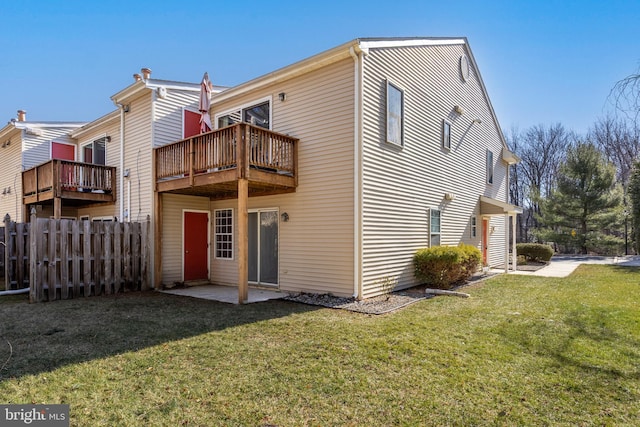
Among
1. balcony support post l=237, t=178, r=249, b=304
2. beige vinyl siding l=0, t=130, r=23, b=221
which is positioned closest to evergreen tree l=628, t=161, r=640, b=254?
balcony support post l=237, t=178, r=249, b=304

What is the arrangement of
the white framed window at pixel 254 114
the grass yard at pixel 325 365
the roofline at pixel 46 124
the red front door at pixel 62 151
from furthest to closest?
the red front door at pixel 62 151
the roofline at pixel 46 124
the white framed window at pixel 254 114
the grass yard at pixel 325 365

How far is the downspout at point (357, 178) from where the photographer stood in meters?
8.00

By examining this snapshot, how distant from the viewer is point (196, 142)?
891 centimetres

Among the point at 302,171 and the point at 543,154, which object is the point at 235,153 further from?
the point at 543,154

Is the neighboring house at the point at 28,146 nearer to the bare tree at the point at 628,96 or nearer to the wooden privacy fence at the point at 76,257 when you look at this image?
the wooden privacy fence at the point at 76,257

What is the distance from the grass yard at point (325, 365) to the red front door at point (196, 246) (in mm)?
3764

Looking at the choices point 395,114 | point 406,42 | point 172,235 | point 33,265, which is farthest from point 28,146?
point 406,42

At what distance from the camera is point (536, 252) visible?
17766 millimetres

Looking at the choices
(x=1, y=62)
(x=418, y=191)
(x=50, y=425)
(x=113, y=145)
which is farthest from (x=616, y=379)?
(x=1, y=62)

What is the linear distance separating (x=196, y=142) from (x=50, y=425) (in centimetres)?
693

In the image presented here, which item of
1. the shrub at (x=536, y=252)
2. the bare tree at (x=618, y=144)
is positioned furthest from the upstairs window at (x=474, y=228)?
the bare tree at (x=618, y=144)

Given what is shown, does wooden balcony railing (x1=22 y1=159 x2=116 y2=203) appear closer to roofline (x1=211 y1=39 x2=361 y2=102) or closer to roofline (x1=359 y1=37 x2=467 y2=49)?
roofline (x1=211 y1=39 x2=361 y2=102)

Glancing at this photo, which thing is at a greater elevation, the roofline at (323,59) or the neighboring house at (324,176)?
the roofline at (323,59)

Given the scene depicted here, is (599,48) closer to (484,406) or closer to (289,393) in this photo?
(484,406)
